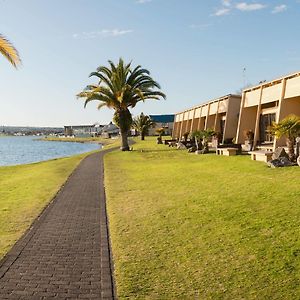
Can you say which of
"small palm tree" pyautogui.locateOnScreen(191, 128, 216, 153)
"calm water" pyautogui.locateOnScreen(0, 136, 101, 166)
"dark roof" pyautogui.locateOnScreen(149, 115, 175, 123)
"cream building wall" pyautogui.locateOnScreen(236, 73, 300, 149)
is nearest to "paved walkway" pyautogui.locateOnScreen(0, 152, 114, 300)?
"cream building wall" pyautogui.locateOnScreen(236, 73, 300, 149)

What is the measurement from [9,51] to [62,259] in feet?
32.0

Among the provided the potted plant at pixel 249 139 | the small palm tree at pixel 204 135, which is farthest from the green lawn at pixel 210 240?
the small palm tree at pixel 204 135

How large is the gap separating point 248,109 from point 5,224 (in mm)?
26360

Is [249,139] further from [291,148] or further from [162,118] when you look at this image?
[162,118]

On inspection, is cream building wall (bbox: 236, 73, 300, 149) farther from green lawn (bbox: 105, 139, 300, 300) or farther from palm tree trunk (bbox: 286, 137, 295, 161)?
green lawn (bbox: 105, 139, 300, 300)

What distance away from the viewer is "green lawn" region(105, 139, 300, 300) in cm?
596

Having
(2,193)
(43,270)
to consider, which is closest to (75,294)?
(43,270)

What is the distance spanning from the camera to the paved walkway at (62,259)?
19.6 feet

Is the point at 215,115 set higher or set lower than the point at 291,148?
higher

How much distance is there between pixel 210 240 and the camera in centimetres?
791

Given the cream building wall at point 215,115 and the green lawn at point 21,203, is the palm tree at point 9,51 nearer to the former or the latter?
the green lawn at point 21,203

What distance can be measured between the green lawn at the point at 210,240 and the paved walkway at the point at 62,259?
379 mm

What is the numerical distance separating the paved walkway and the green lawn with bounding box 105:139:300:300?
1.24 ft

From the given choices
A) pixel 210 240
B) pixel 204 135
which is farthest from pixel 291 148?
pixel 204 135
